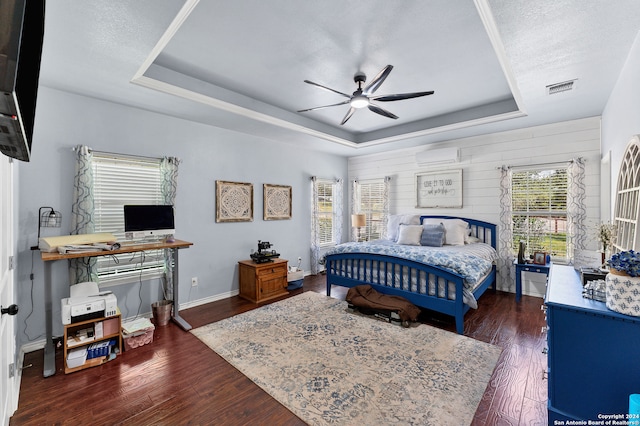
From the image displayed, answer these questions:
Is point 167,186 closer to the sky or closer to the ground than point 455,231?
closer to the sky

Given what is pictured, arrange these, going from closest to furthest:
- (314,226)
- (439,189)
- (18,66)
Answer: (18,66) < (439,189) < (314,226)

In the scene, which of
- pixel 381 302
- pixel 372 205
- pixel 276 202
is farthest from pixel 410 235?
pixel 276 202

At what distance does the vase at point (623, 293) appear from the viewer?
4.85 feet

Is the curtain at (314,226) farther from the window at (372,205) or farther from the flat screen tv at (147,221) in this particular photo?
the flat screen tv at (147,221)

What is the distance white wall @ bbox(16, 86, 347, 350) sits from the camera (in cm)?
288

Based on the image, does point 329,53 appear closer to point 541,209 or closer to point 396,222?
point 396,222

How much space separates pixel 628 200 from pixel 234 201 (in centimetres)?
442

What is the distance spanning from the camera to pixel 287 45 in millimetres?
2654

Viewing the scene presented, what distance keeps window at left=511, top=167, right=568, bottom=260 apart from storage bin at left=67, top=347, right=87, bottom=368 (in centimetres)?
575

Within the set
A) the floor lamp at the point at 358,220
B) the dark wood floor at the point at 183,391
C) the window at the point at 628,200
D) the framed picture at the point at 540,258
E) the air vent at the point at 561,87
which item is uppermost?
the air vent at the point at 561,87

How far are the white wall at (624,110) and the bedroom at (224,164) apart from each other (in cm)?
1

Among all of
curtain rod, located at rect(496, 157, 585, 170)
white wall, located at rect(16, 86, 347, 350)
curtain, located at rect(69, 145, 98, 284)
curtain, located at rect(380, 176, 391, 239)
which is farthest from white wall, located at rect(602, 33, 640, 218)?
curtain, located at rect(69, 145, 98, 284)

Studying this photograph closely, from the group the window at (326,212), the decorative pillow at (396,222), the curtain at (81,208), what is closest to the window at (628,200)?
the decorative pillow at (396,222)

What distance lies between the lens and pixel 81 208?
121 inches
